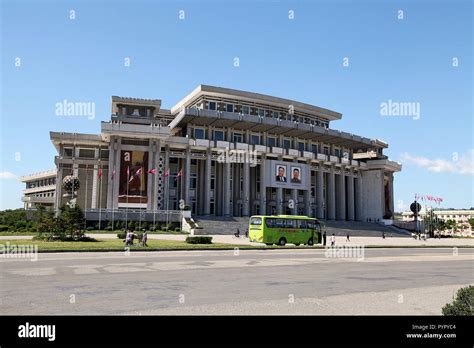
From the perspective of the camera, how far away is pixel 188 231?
5725cm

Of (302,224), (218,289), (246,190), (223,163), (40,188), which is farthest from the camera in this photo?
(40,188)

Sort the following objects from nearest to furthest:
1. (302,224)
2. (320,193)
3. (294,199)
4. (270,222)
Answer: (270,222) → (302,224) → (294,199) → (320,193)

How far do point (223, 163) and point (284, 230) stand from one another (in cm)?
3626

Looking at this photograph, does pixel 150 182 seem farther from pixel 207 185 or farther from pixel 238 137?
pixel 238 137

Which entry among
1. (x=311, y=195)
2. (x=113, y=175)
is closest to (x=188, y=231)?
(x=113, y=175)

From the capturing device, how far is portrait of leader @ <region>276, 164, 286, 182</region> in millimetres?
77162

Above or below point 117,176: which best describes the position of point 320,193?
below

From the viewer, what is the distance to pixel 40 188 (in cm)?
10969

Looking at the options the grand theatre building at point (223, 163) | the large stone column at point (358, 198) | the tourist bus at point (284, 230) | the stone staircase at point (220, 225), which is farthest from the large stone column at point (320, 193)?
the tourist bus at point (284, 230)

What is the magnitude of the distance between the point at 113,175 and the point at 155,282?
166ft

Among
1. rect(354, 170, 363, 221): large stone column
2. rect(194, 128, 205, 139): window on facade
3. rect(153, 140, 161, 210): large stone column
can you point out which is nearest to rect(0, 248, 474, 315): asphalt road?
rect(153, 140, 161, 210): large stone column

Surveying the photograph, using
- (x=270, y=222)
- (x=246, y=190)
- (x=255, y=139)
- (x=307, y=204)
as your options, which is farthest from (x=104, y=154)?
(x=270, y=222)
